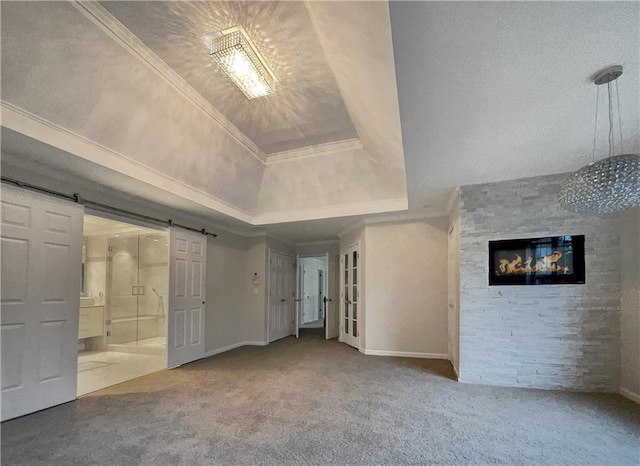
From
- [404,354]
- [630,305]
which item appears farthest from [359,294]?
[630,305]

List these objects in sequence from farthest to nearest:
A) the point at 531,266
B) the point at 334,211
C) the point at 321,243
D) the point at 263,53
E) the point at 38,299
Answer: the point at 321,243 < the point at 334,211 < the point at 531,266 < the point at 38,299 < the point at 263,53

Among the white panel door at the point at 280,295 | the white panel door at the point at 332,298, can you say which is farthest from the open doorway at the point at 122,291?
the white panel door at the point at 332,298

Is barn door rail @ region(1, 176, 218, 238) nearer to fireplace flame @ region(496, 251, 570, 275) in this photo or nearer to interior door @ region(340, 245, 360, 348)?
interior door @ region(340, 245, 360, 348)

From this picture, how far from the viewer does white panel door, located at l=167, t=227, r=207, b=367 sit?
5188mm

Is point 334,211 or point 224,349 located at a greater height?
point 334,211

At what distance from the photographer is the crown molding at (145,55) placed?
7.83ft

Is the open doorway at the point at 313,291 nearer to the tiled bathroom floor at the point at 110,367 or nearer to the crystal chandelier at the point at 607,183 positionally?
the tiled bathroom floor at the point at 110,367

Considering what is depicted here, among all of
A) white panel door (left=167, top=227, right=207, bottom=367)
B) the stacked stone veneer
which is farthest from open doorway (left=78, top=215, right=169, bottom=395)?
the stacked stone veneer

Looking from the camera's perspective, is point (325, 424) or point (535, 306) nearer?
point (325, 424)

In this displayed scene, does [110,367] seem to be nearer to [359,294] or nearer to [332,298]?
[359,294]

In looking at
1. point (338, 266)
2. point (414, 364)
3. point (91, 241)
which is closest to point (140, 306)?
point (91, 241)

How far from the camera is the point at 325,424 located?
2.98m

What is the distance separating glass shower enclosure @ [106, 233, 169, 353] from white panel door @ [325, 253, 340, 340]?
3.64 m

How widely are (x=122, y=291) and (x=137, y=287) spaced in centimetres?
29
